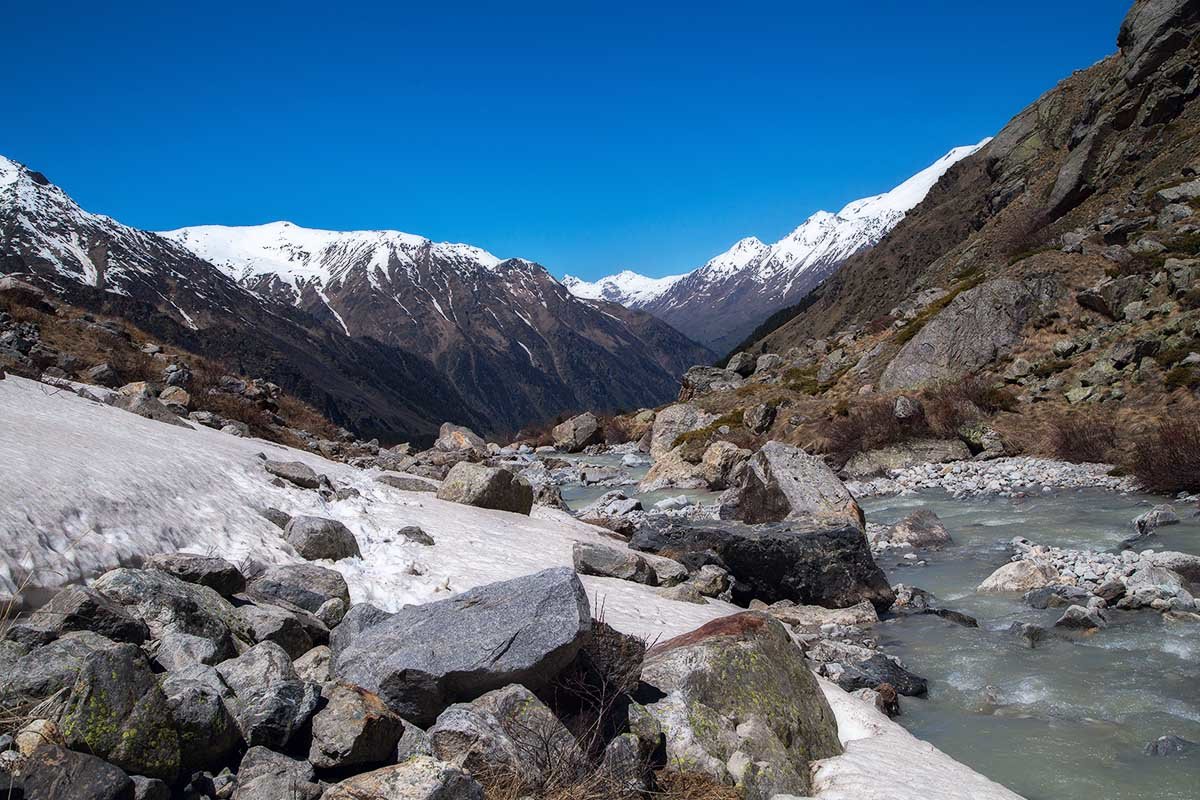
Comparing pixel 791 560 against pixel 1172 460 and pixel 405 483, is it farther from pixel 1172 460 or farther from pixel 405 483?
pixel 1172 460

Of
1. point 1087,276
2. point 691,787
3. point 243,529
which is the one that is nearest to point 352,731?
point 691,787

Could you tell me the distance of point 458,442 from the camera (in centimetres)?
3797

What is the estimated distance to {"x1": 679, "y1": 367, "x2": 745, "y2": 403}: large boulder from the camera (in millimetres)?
57062

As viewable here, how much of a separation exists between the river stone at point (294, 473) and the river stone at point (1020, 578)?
37.9 ft

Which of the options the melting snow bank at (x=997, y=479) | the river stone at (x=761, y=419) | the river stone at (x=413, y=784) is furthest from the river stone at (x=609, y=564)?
Answer: the river stone at (x=761, y=419)

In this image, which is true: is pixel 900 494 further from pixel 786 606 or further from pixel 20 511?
pixel 20 511

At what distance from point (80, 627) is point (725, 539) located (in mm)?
10967

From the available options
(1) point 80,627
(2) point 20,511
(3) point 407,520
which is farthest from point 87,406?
(1) point 80,627

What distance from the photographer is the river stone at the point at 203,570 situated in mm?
6496

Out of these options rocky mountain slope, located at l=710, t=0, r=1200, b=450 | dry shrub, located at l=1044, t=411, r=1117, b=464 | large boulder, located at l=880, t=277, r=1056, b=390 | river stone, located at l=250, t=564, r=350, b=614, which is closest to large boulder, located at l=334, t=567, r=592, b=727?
river stone, located at l=250, t=564, r=350, b=614

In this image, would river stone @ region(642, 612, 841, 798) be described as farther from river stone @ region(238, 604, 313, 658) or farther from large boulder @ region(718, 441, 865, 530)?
large boulder @ region(718, 441, 865, 530)

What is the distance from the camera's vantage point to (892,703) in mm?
8469

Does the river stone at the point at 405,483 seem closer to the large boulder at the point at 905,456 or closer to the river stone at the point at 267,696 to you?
the river stone at the point at 267,696

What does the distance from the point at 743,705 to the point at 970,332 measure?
30118 millimetres
